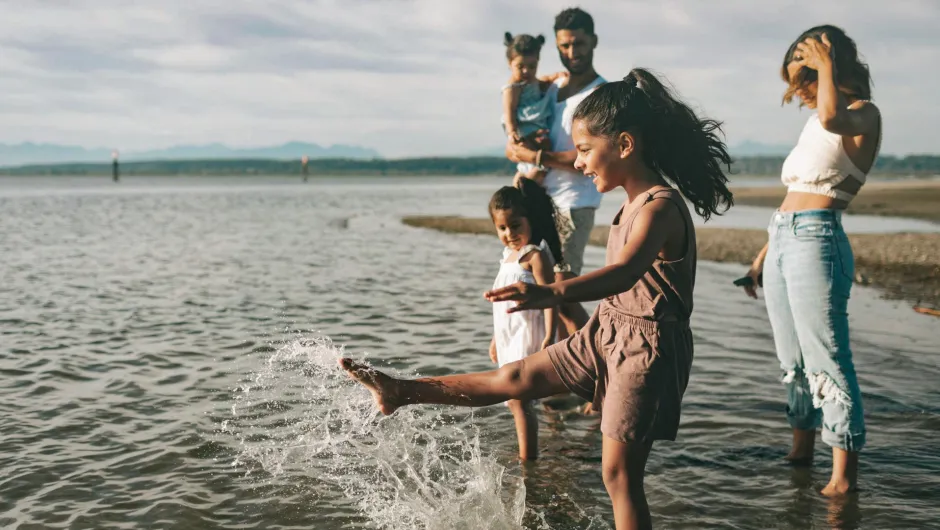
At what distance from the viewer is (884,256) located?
15359mm

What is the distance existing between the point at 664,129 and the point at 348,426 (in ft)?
12.1

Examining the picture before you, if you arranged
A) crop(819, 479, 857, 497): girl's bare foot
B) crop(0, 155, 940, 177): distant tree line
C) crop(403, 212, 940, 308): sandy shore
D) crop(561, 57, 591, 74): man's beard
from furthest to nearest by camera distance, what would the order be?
crop(0, 155, 940, 177): distant tree line < crop(403, 212, 940, 308): sandy shore < crop(561, 57, 591, 74): man's beard < crop(819, 479, 857, 497): girl's bare foot

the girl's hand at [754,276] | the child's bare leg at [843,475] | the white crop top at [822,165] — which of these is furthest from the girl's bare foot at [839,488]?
the white crop top at [822,165]

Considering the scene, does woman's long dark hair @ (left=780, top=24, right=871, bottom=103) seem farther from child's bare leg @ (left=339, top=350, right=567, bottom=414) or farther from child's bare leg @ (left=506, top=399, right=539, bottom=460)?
child's bare leg @ (left=506, top=399, right=539, bottom=460)

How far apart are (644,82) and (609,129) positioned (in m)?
0.33

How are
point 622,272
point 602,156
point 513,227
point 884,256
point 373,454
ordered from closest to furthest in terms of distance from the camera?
point 622,272, point 602,156, point 513,227, point 373,454, point 884,256

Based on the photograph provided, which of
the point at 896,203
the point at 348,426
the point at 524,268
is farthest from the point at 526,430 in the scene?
the point at 896,203

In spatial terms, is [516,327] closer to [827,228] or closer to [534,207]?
[534,207]

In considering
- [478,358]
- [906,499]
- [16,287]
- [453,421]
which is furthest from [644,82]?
[16,287]

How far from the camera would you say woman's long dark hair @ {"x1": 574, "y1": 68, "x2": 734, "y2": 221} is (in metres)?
3.40

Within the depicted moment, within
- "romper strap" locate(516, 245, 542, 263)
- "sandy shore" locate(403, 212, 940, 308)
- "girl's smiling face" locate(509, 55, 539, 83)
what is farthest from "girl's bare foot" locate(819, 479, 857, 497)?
"sandy shore" locate(403, 212, 940, 308)

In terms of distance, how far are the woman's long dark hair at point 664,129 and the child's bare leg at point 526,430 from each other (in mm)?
2074

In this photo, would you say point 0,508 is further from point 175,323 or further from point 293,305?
point 293,305

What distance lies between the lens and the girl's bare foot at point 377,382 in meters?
3.57
